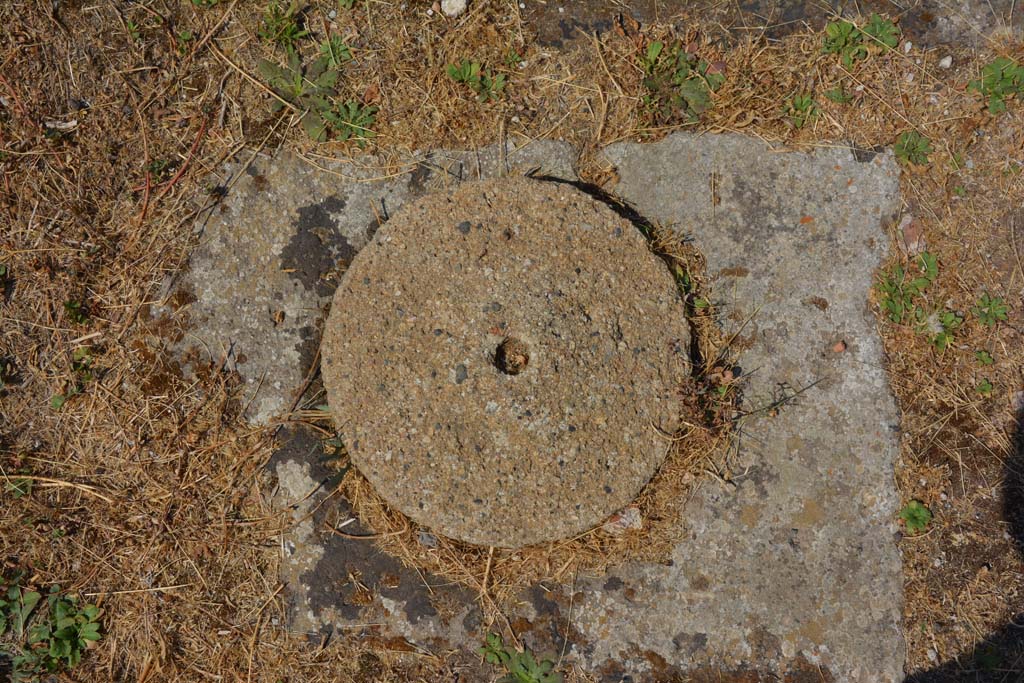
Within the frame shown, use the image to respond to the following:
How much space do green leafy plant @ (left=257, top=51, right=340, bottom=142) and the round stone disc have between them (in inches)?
25.2

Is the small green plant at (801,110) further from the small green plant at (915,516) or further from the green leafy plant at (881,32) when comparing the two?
the small green plant at (915,516)

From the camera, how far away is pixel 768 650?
7.98ft

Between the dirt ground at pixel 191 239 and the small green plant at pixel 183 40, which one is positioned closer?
the dirt ground at pixel 191 239

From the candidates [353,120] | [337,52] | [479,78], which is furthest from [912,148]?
[337,52]

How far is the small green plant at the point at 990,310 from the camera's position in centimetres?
253

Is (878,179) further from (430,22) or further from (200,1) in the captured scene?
(200,1)

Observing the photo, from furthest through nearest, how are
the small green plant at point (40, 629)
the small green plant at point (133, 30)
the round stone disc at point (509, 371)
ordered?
the small green plant at point (133, 30), the small green plant at point (40, 629), the round stone disc at point (509, 371)

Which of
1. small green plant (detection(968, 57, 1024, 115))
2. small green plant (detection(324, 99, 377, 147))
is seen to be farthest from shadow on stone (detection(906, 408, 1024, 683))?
small green plant (detection(324, 99, 377, 147))

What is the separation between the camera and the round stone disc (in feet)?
7.66

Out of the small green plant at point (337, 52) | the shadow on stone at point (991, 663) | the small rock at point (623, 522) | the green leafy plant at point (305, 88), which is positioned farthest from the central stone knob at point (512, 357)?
the shadow on stone at point (991, 663)

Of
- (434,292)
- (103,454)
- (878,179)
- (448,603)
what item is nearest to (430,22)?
(434,292)

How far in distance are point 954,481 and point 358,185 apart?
2653 mm

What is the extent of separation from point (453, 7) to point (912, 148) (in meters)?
1.97

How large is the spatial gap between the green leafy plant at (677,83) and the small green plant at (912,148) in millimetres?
776
